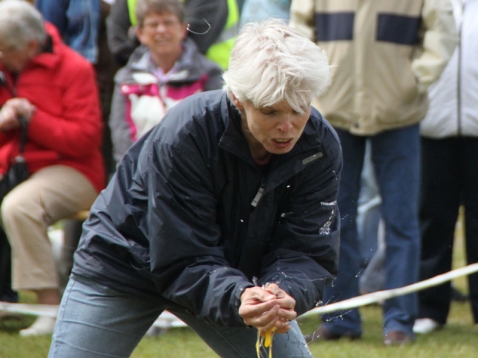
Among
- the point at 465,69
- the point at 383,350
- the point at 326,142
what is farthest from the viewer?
the point at 465,69

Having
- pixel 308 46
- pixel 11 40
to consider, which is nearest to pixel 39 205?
pixel 11 40

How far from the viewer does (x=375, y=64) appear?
5172 millimetres

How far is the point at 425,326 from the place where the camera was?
5.69 m

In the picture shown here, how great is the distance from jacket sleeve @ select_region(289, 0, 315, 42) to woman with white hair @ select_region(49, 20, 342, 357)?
2232 millimetres

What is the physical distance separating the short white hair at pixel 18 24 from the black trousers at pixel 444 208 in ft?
8.36

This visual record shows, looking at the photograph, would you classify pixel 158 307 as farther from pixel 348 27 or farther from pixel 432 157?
pixel 432 157

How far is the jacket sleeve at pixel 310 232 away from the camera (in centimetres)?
315

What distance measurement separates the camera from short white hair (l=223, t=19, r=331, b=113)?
9.21 feet

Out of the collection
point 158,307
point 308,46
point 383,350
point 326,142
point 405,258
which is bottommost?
point 383,350

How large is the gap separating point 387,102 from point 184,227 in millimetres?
2451

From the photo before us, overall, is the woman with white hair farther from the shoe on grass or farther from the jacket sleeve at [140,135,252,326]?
the shoe on grass

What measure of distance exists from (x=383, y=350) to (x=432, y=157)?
4.31 feet

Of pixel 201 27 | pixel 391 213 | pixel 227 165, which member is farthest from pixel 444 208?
pixel 227 165

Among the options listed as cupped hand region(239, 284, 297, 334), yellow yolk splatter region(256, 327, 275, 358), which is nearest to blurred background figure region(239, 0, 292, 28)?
yellow yolk splatter region(256, 327, 275, 358)
